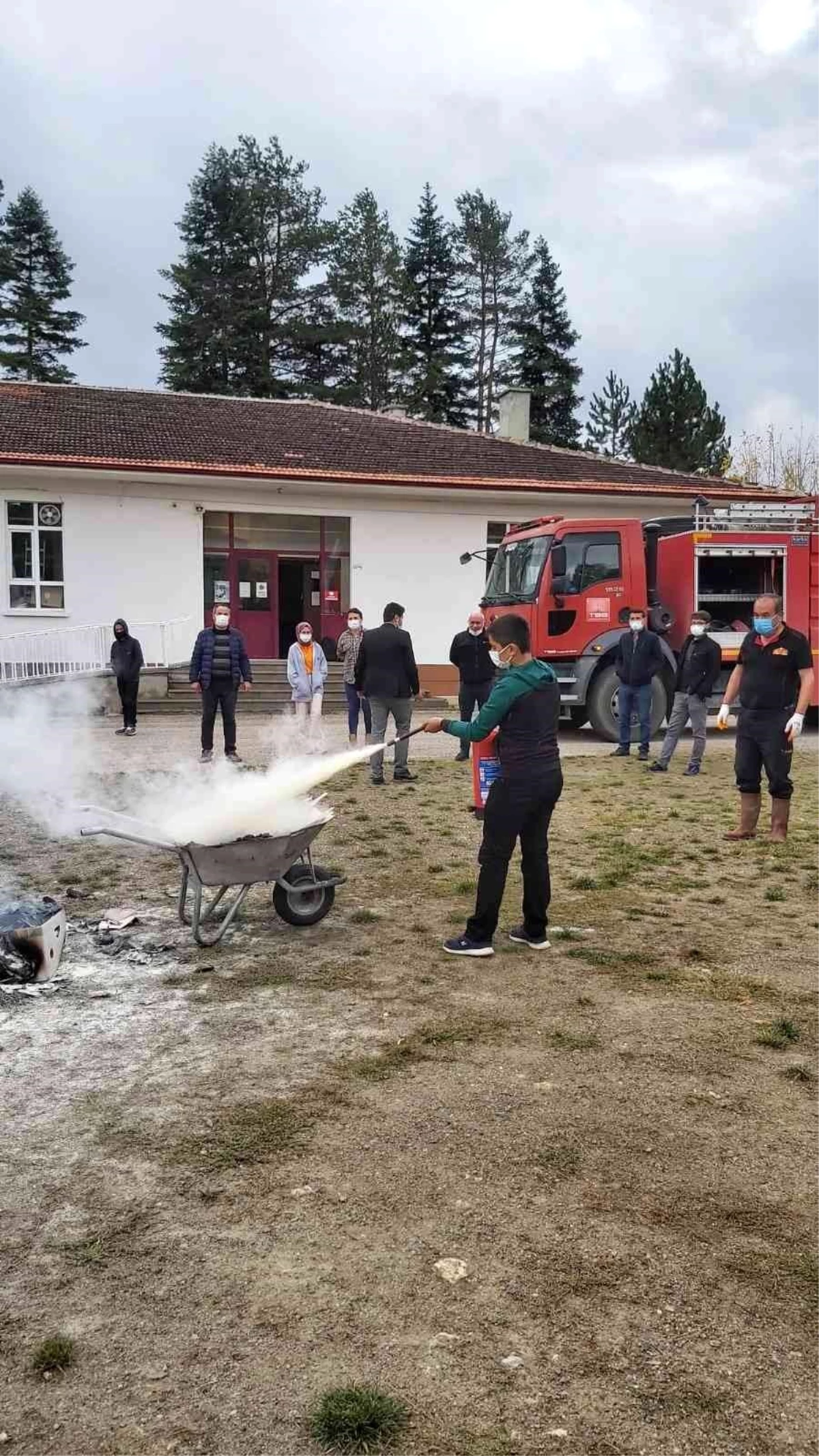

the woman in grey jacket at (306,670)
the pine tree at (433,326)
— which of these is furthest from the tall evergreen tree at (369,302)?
the woman in grey jacket at (306,670)

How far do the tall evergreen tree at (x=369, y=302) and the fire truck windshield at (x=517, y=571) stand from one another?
95.9 ft

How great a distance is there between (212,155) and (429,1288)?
49506mm

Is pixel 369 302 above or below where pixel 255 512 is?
above

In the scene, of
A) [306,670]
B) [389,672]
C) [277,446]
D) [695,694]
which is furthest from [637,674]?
[277,446]

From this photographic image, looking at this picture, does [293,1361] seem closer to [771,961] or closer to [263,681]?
[771,961]

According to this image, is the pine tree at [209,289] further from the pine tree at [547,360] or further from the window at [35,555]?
the window at [35,555]

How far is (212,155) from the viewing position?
44.1 m

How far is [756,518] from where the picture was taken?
16.1m

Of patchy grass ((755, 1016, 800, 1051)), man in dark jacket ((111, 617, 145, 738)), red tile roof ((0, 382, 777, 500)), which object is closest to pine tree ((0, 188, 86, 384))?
red tile roof ((0, 382, 777, 500))

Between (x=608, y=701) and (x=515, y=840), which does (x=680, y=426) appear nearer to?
(x=608, y=701)

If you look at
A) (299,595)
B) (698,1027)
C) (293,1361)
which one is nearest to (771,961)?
(698,1027)

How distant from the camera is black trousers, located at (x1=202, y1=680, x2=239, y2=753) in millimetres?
12773

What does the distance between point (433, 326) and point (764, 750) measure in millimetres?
41491

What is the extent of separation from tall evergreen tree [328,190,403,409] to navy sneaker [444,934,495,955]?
40.2 m
